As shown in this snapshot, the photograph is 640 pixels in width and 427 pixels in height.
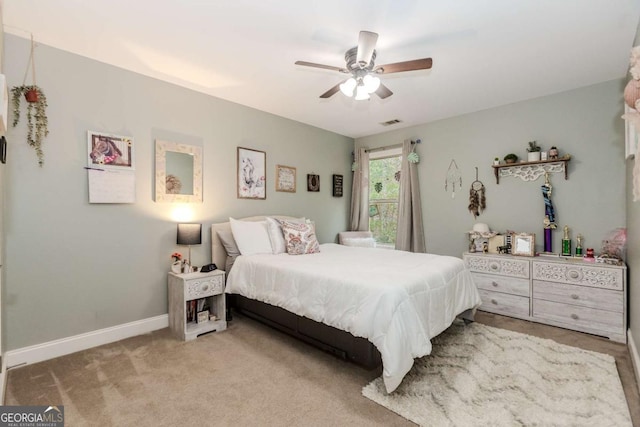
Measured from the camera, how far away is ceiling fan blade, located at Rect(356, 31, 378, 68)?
1931 mm

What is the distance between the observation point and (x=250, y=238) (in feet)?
10.9

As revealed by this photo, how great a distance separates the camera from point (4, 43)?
2.23 m

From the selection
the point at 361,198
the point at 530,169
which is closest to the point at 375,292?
the point at 530,169

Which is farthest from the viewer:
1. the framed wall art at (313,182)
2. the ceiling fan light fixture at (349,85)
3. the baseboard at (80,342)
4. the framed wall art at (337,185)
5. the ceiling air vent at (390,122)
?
the framed wall art at (337,185)

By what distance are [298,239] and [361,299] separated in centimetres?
152

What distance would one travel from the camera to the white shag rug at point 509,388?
1706mm

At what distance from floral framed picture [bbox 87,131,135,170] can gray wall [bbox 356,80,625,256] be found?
12.4ft

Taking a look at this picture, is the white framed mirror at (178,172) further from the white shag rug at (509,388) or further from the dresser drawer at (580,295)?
the dresser drawer at (580,295)

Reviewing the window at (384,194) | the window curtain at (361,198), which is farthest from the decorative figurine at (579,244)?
the window curtain at (361,198)

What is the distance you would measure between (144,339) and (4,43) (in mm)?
2654

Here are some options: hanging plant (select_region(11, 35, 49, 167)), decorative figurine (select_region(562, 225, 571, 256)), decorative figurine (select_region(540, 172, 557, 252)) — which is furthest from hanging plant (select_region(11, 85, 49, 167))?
decorative figurine (select_region(562, 225, 571, 256))

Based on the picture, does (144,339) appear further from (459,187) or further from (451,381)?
(459,187)

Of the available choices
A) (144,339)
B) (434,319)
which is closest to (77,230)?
(144,339)

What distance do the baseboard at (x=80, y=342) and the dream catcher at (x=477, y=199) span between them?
4.02m
